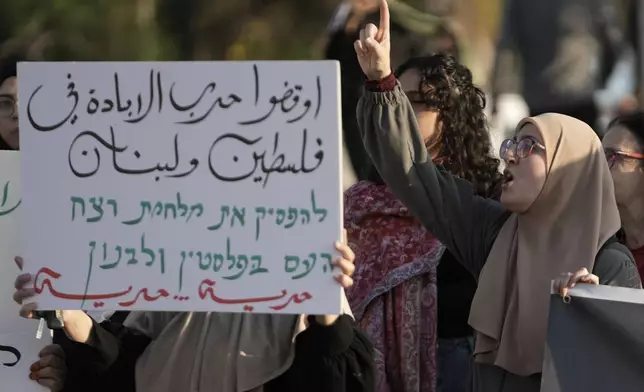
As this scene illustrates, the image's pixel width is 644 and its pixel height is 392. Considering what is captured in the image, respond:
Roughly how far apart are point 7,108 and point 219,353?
156 cm

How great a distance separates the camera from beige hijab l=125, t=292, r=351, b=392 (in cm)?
297

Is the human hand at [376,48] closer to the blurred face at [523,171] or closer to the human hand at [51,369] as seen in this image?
the blurred face at [523,171]

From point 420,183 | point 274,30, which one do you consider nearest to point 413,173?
point 420,183

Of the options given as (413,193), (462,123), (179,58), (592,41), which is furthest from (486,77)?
(413,193)

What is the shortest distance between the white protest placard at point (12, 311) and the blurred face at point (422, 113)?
131 centimetres

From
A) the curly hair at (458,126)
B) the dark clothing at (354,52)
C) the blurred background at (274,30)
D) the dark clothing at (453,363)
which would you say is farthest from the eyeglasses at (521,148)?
the blurred background at (274,30)

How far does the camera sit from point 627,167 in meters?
4.01

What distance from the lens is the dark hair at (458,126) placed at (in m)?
3.87

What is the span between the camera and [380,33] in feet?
10.5

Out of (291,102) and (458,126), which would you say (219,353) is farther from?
(458,126)

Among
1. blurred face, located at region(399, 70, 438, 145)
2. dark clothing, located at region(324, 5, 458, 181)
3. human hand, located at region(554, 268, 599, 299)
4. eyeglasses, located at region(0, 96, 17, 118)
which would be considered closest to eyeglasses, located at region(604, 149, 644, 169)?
blurred face, located at region(399, 70, 438, 145)

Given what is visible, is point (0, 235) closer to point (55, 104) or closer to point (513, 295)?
point (55, 104)

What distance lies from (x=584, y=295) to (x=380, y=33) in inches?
33.6

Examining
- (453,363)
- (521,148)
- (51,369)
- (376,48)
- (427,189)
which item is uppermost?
(376,48)
